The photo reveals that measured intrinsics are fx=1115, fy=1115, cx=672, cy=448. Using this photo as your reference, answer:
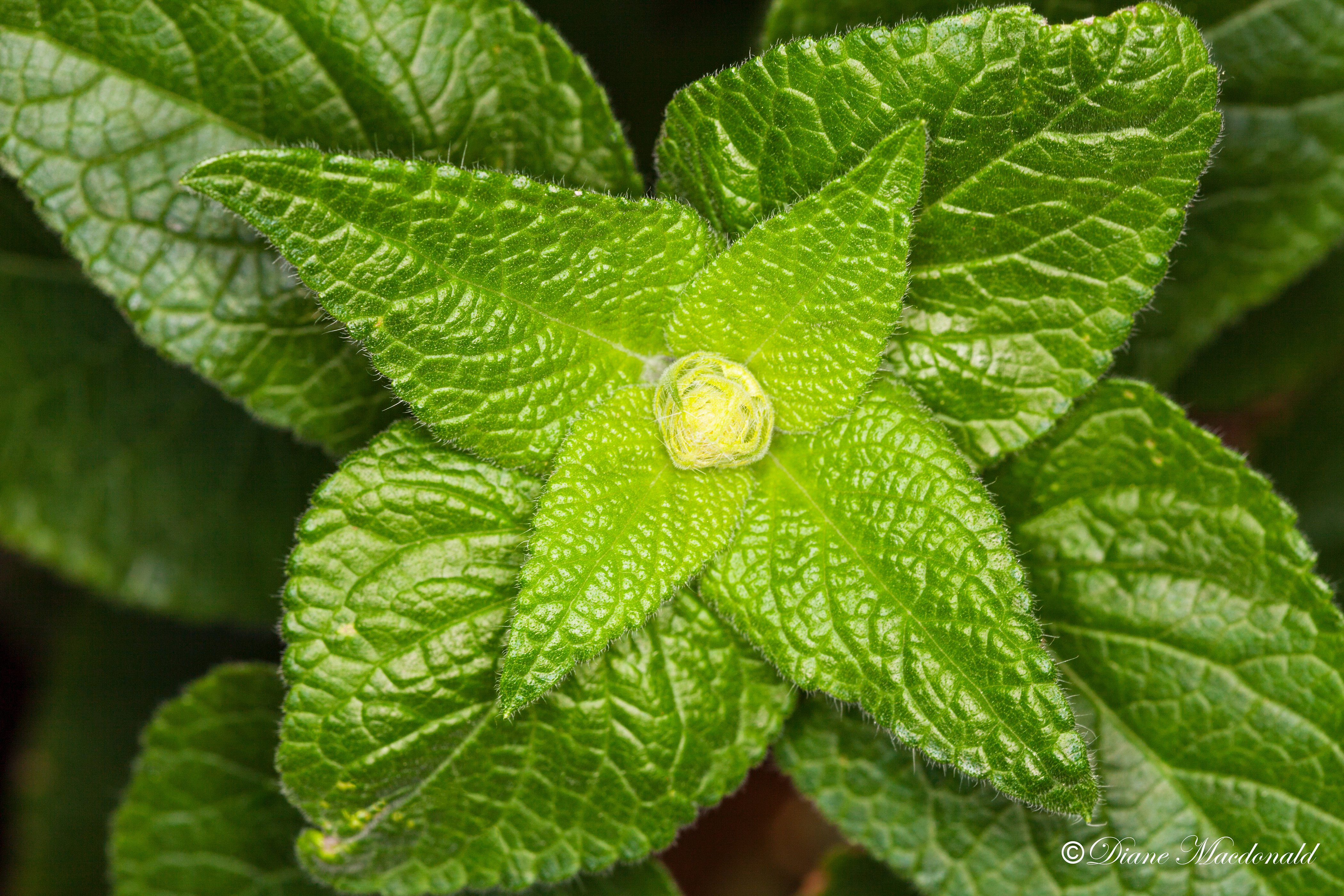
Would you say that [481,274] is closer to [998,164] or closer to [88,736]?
[998,164]

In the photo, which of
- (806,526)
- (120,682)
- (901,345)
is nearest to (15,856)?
(120,682)

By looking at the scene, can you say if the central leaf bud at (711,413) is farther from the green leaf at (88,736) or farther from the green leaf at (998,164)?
the green leaf at (88,736)

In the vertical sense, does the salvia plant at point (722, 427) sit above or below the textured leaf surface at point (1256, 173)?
below

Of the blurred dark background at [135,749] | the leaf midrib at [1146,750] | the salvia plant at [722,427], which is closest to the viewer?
the salvia plant at [722,427]

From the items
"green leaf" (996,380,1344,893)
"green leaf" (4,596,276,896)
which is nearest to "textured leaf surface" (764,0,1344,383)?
"green leaf" (996,380,1344,893)

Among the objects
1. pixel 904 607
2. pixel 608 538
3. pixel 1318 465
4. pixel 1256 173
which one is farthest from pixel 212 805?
pixel 1318 465

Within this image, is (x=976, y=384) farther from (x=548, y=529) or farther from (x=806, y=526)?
(x=548, y=529)

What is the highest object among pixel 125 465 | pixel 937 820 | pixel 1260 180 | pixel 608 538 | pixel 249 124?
pixel 1260 180

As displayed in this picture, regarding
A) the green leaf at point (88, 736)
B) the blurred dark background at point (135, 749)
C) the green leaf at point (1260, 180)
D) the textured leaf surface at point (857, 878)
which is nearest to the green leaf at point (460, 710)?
the textured leaf surface at point (857, 878)
